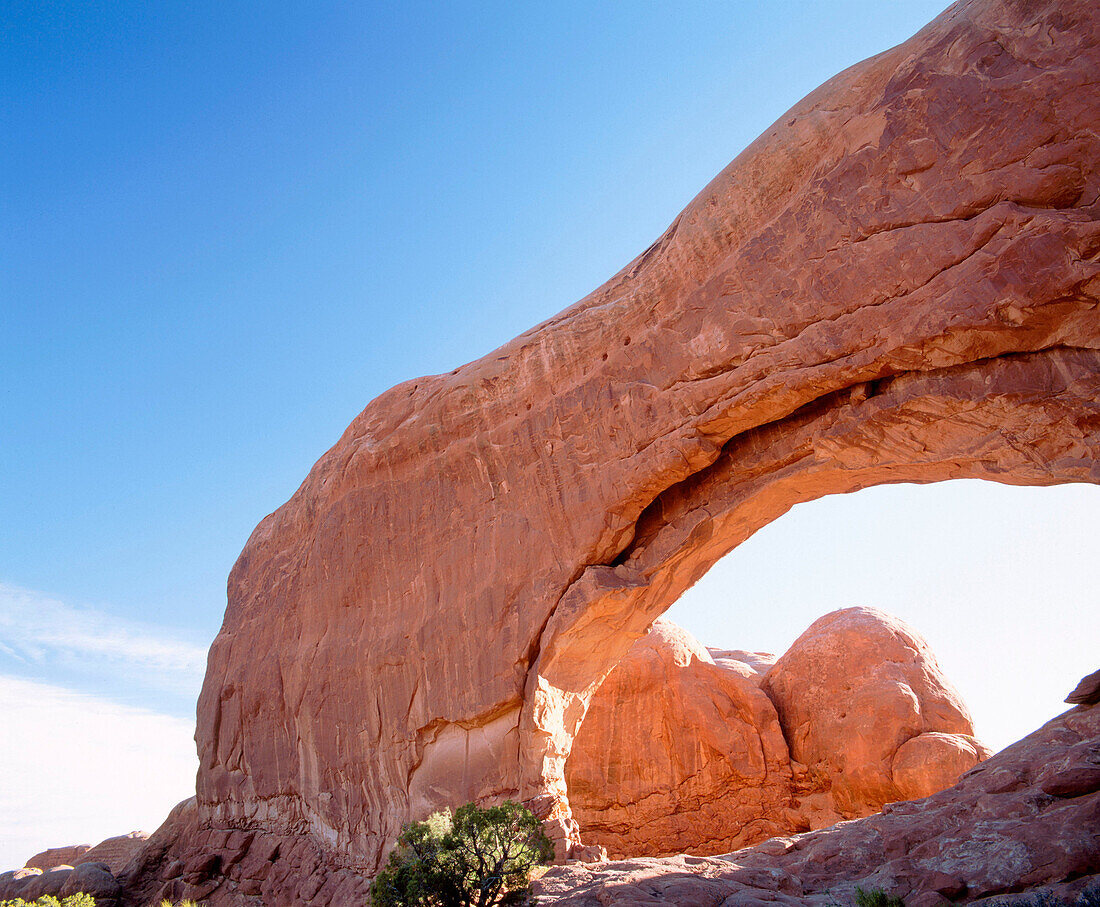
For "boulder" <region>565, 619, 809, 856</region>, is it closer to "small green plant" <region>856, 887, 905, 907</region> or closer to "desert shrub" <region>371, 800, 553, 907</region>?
"desert shrub" <region>371, 800, 553, 907</region>

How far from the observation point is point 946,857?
8.73 metres

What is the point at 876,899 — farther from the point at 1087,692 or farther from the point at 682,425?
the point at 682,425

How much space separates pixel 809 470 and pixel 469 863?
7395 mm

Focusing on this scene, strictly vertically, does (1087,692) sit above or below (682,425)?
below

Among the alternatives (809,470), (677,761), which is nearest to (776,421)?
(809,470)

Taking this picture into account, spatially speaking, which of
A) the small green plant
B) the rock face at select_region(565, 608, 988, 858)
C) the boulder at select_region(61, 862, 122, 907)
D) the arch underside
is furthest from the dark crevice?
the boulder at select_region(61, 862, 122, 907)

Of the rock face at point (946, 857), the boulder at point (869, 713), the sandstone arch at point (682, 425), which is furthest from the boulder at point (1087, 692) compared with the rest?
the boulder at point (869, 713)

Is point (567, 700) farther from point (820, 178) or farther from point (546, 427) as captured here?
point (820, 178)

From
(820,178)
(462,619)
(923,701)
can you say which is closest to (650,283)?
(820,178)

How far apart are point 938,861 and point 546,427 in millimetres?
9271

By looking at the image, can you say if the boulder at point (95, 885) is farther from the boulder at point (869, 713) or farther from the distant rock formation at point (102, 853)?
the boulder at point (869, 713)

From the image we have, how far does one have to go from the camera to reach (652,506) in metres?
14.1

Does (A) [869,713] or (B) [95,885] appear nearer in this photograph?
(A) [869,713]

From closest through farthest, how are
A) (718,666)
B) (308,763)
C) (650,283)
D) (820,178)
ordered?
(820,178)
(650,283)
(308,763)
(718,666)
